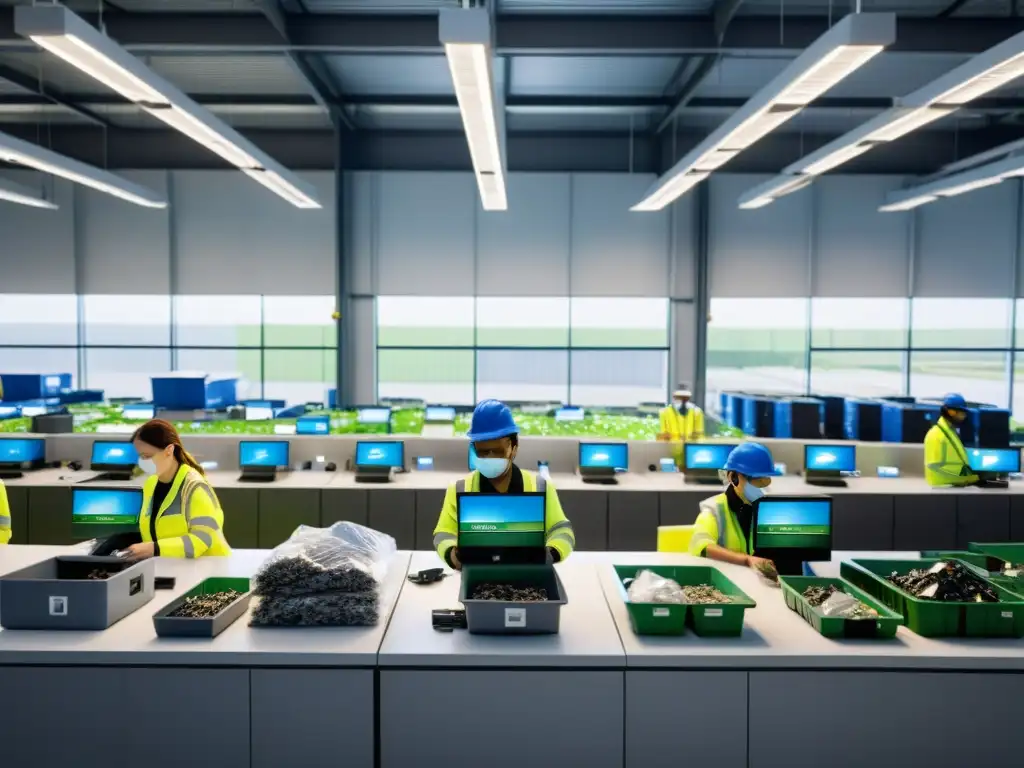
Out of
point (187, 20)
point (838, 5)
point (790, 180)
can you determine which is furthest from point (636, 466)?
point (187, 20)

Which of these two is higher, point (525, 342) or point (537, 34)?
point (537, 34)

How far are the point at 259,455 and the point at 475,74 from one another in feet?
12.5

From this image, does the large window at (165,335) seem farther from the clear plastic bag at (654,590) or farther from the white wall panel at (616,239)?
the clear plastic bag at (654,590)

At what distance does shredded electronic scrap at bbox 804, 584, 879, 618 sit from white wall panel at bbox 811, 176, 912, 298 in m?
10.1

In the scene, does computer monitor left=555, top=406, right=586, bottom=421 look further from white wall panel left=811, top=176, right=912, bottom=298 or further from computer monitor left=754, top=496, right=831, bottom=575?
computer monitor left=754, top=496, right=831, bottom=575

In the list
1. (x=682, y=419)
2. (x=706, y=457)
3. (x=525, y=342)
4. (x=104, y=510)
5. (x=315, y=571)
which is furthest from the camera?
(x=525, y=342)

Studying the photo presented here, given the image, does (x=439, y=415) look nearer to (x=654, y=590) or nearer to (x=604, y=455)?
(x=604, y=455)

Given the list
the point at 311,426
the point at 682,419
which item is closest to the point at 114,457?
the point at 311,426

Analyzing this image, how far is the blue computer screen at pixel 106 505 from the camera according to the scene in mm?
4027

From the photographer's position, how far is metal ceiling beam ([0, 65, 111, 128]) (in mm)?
8566

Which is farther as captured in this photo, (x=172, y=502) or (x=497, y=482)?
(x=172, y=502)

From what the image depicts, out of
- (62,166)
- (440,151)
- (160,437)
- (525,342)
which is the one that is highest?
(440,151)

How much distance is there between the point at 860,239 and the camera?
11.5 meters

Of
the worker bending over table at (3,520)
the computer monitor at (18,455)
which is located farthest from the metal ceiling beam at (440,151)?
the worker bending over table at (3,520)
